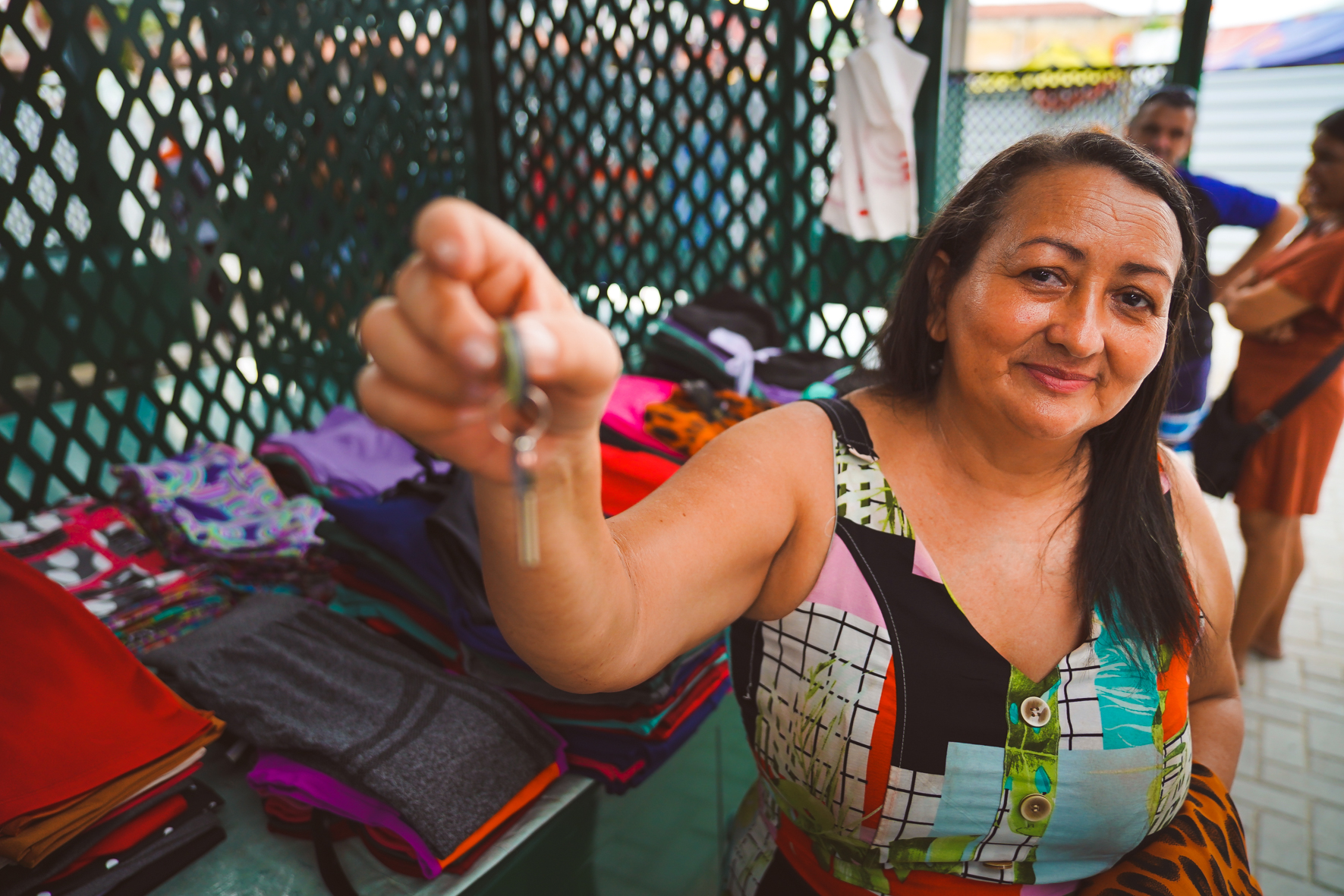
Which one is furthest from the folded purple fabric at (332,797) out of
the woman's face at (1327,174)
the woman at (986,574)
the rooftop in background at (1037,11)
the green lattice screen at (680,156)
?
the rooftop in background at (1037,11)

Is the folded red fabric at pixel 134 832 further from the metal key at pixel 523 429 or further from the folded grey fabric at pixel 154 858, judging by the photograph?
the metal key at pixel 523 429

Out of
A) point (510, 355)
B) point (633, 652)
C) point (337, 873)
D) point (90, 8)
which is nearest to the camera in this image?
point (510, 355)

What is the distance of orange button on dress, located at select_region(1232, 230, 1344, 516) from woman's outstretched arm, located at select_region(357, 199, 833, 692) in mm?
2030

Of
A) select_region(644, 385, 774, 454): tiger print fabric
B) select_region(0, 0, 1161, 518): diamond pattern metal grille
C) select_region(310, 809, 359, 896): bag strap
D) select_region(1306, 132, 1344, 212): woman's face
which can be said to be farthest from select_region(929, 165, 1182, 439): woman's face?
select_region(1306, 132, 1344, 212): woman's face

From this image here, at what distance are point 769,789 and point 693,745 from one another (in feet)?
1.32

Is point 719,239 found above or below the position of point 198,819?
above

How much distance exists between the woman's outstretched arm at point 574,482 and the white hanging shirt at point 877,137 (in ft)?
5.45

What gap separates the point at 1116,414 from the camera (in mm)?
1046

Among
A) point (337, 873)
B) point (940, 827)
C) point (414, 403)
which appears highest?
point (414, 403)

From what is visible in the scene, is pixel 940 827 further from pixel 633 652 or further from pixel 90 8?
pixel 90 8

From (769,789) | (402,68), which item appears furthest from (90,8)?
(769,789)

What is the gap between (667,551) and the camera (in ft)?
2.54

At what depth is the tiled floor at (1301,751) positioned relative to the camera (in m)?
1.92

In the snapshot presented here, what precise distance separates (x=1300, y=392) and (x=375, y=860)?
9.01 ft
